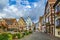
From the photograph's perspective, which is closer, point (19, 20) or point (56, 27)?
point (56, 27)

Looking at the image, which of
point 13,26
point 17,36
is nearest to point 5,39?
point 17,36

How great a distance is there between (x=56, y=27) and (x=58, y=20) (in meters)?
2.63

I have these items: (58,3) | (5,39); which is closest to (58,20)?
(58,3)

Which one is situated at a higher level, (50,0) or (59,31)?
(50,0)

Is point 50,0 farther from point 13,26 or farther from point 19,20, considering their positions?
point 19,20

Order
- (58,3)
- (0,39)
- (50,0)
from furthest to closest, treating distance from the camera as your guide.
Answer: (50,0)
(58,3)
(0,39)

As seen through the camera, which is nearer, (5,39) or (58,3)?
(5,39)

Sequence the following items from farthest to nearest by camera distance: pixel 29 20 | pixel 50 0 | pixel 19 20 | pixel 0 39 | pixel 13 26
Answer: pixel 29 20 → pixel 19 20 → pixel 13 26 → pixel 50 0 → pixel 0 39

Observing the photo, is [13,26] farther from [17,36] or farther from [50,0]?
[17,36]

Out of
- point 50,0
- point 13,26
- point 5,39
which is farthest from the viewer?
point 13,26

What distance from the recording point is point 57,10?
4703 cm

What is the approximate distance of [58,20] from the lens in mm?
46344

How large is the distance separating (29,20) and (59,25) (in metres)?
99.6

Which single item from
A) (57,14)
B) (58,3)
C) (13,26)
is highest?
(58,3)
